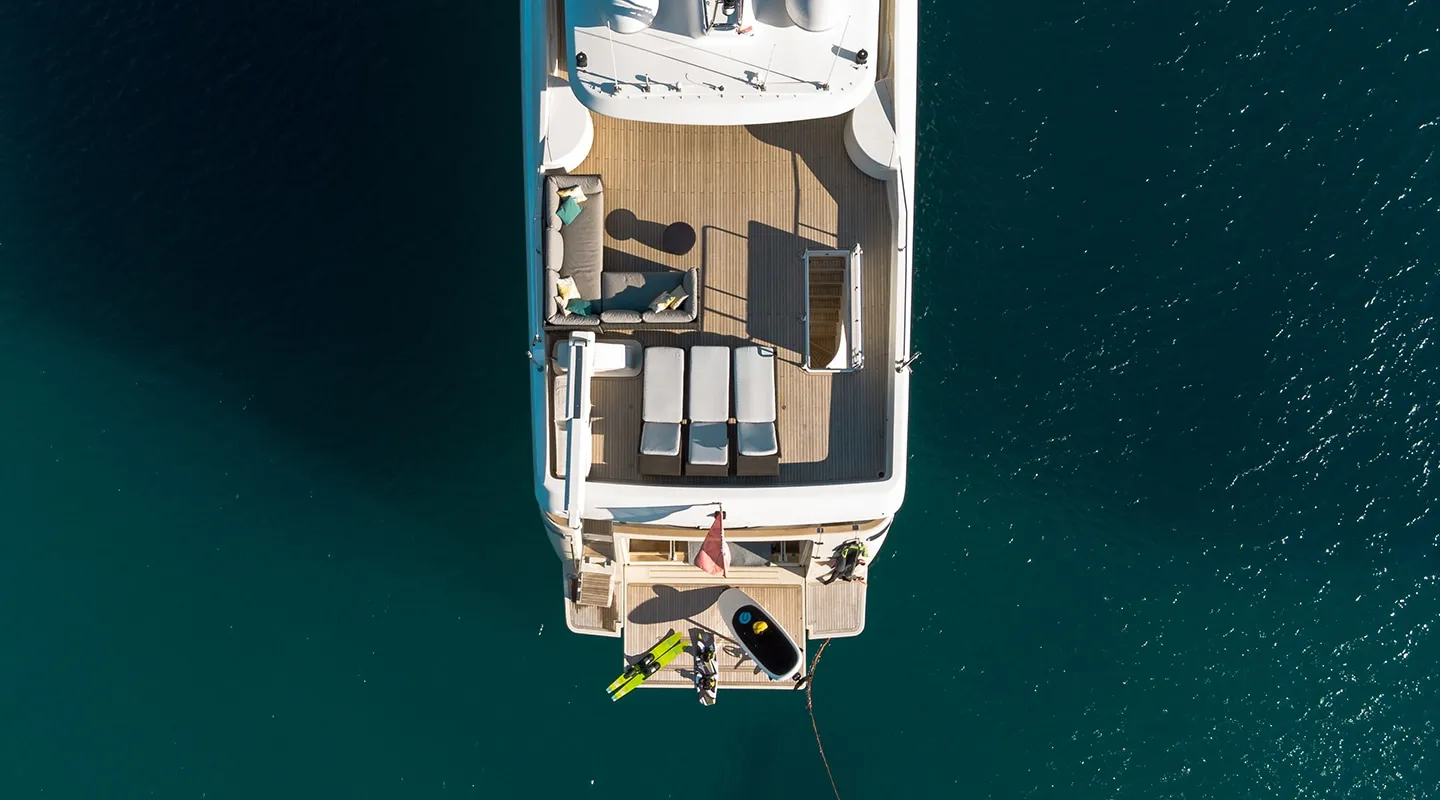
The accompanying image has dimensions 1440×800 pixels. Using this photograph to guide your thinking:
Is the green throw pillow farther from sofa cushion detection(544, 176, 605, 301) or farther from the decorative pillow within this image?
the decorative pillow

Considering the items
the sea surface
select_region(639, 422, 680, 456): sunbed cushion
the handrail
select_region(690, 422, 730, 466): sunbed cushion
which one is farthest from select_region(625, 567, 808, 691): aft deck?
the handrail

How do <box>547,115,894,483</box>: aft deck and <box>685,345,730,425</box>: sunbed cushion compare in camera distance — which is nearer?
<box>685,345,730,425</box>: sunbed cushion

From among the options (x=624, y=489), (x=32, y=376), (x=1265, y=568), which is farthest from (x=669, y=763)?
(x=32, y=376)

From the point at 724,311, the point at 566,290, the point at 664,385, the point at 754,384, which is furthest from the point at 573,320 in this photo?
the point at 754,384

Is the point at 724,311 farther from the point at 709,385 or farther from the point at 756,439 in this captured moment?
the point at 756,439

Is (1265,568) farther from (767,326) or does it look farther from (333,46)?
(333,46)

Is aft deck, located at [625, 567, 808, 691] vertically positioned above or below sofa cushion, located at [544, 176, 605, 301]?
below
